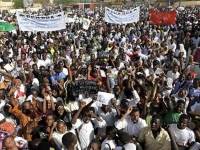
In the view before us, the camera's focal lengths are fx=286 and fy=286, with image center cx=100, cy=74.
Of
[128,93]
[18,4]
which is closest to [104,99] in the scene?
[128,93]

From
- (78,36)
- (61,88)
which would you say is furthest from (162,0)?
(61,88)

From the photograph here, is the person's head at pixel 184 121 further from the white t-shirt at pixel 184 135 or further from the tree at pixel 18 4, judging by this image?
the tree at pixel 18 4

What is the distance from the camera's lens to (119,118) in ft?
13.8

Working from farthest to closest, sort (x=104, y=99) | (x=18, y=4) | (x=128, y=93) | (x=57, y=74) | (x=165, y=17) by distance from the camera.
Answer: (x=18, y=4), (x=165, y=17), (x=57, y=74), (x=128, y=93), (x=104, y=99)

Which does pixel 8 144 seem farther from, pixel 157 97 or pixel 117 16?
pixel 117 16

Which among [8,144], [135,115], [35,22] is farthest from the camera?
[35,22]

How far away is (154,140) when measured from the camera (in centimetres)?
367

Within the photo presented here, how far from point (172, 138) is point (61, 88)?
2574mm

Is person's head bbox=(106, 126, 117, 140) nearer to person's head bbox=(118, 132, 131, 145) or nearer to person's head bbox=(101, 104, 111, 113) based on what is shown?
person's head bbox=(118, 132, 131, 145)

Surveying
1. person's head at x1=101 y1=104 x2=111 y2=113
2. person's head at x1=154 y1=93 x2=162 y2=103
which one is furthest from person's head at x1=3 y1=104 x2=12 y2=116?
person's head at x1=154 y1=93 x2=162 y2=103

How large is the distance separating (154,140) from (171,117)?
73cm

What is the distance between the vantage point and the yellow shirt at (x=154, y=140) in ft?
11.9

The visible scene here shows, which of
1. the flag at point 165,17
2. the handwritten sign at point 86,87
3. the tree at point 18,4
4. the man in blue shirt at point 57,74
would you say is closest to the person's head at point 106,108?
the handwritten sign at point 86,87

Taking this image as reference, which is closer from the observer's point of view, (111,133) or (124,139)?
(124,139)
